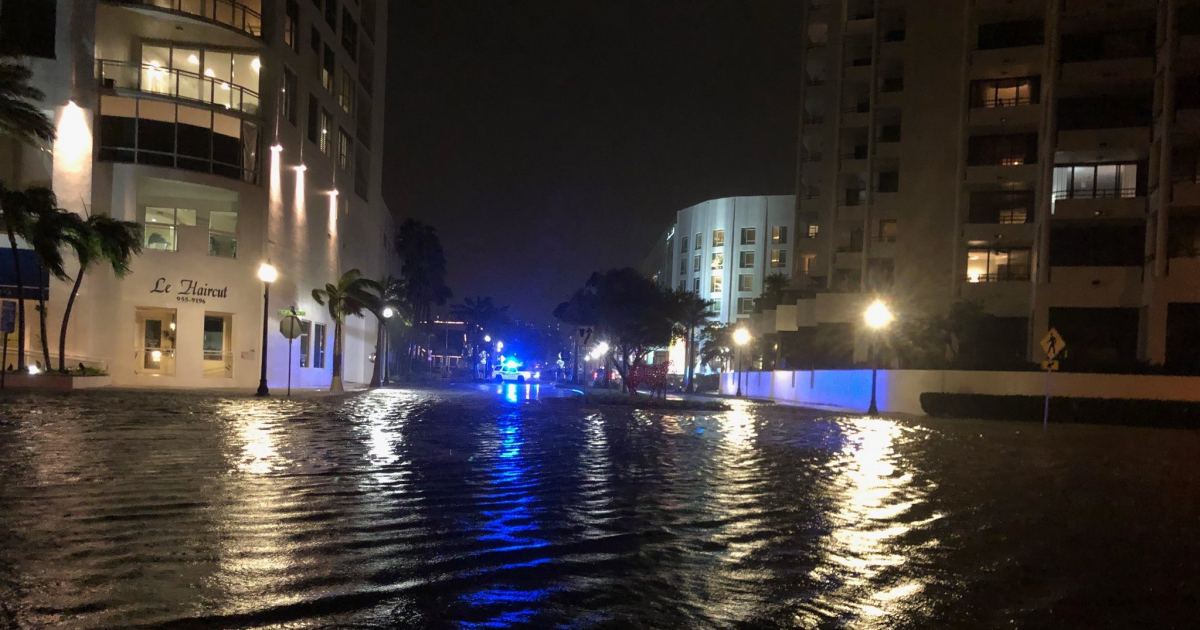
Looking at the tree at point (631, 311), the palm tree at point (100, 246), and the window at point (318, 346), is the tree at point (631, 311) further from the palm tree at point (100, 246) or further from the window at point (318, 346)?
the palm tree at point (100, 246)

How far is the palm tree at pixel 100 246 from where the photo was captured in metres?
27.7

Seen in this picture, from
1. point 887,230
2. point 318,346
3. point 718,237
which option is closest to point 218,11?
point 318,346

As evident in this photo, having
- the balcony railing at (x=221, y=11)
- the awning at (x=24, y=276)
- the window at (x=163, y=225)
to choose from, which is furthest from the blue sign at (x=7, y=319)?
the balcony railing at (x=221, y=11)

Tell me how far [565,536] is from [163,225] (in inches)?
1346

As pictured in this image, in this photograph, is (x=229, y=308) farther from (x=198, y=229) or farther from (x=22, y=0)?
(x=22, y=0)

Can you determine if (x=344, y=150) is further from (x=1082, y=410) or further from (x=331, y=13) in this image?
(x=1082, y=410)

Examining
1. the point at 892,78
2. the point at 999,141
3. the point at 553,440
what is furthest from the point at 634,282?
the point at 553,440

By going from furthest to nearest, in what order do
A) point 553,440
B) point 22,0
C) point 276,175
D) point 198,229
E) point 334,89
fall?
point 334,89
point 276,175
point 198,229
point 22,0
point 553,440

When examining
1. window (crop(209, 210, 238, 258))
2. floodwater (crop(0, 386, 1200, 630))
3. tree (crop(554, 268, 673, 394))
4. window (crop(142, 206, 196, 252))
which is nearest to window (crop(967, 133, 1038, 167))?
tree (crop(554, 268, 673, 394))

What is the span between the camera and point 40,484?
8773 mm

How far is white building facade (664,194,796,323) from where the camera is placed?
330ft

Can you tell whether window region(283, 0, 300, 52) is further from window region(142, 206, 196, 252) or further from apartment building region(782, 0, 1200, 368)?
apartment building region(782, 0, 1200, 368)

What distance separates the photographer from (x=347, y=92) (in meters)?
50.8

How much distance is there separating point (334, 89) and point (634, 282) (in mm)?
27783
